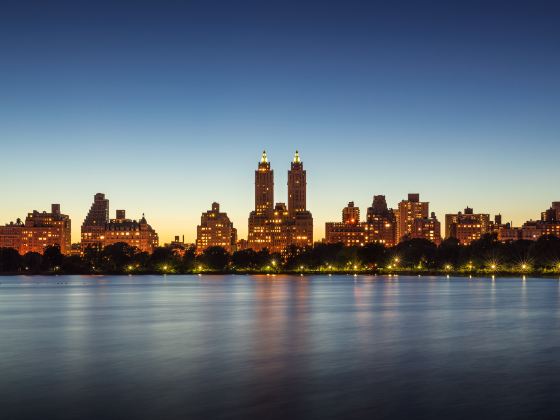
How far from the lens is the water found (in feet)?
93.1

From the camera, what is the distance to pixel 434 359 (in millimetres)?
40969

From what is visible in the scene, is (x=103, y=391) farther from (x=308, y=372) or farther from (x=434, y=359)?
(x=434, y=359)

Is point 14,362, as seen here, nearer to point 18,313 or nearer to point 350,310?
point 18,313

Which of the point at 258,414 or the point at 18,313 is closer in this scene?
the point at 258,414

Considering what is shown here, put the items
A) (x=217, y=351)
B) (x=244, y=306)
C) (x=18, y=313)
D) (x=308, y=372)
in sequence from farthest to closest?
(x=244, y=306), (x=18, y=313), (x=217, y=351), (x=308, y=372)

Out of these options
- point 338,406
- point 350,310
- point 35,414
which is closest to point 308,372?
point 338,406

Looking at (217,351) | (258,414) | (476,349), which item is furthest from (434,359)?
(258,414)

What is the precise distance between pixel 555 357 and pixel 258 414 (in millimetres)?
→ 21524

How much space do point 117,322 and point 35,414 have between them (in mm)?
38655

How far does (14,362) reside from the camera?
1555 inches

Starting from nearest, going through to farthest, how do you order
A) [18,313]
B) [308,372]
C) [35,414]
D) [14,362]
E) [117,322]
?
1. [35,414]
2. [308,372]
3. [14,362]
4. [117,322]
5. [18,313]

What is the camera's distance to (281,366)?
1510 inches

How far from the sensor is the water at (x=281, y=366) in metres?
28.4

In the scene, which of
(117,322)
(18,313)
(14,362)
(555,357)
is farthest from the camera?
(18,313)
